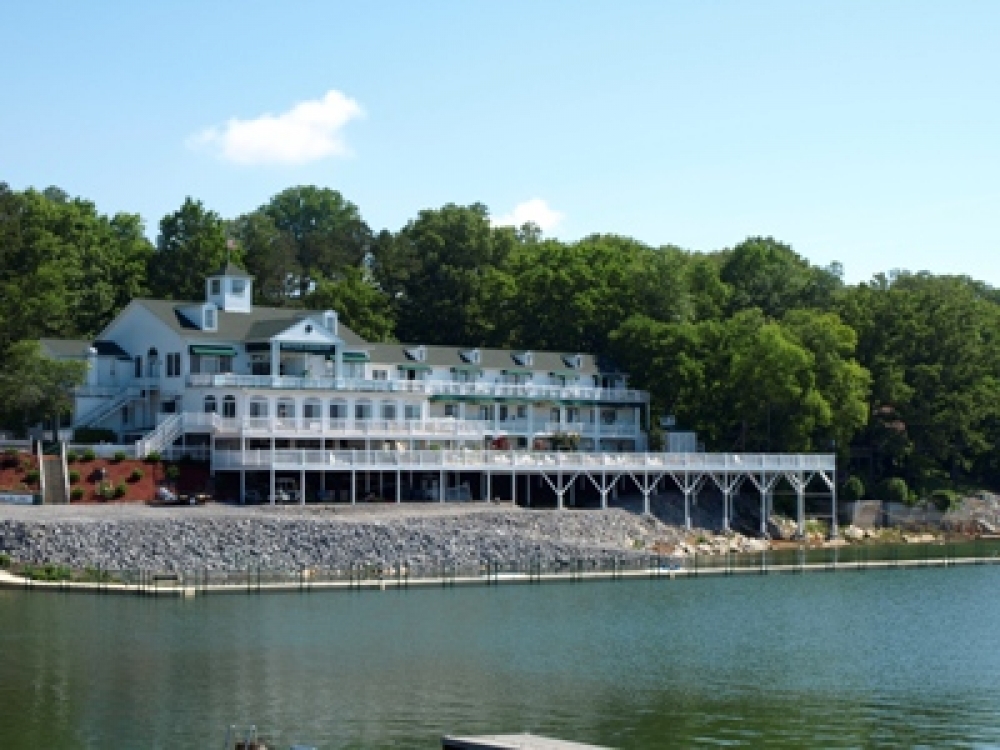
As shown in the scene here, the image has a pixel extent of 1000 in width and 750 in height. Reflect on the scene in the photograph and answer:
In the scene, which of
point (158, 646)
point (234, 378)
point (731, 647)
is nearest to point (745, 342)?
point (234, 378)

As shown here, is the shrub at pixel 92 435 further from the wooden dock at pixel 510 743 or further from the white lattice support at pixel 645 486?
the wooden dock at pixel 510 743

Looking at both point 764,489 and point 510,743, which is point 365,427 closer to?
point 764,489

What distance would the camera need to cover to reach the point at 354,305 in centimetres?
9375

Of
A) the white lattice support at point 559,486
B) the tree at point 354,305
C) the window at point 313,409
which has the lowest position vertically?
the white lattice support at point 559,486

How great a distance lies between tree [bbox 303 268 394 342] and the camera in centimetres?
9312

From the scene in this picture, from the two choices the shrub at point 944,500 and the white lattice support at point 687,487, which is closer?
the white lattice support at point 687,487

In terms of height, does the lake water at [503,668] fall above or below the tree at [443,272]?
below

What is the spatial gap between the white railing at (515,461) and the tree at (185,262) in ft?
88.0

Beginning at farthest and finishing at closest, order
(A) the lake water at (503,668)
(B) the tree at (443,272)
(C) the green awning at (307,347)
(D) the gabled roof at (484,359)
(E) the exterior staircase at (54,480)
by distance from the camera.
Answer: (B) the tree at (443,272)
(D) the gabled roof at (484,359)
(C) the green awning at (307,347)
(E) the exterior staircase at (54,480)
(A) the lake water at (503,668)

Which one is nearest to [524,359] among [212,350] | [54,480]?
[212,350]

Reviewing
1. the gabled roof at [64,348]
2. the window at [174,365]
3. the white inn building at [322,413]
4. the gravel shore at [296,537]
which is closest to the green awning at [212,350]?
the white inn building at [322,413]

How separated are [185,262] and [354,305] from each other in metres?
10.1

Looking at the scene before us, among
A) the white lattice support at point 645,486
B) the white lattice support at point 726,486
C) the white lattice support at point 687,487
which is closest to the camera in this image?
the white lattice support at point 645,486

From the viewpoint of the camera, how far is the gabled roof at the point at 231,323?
73.1 metres
